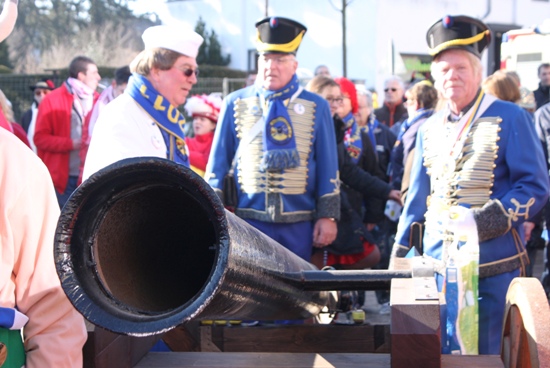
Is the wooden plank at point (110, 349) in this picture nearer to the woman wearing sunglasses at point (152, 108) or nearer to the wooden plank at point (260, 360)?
the wooden plank at point (260, 360)

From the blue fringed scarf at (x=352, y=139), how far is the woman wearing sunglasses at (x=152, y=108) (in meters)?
2.59

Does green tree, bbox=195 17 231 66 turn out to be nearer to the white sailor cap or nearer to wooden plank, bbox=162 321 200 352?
the white sailor cap

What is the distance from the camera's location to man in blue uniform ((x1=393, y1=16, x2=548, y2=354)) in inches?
151

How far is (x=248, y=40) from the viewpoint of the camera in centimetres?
3038

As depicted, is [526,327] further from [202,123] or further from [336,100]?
[202,123]

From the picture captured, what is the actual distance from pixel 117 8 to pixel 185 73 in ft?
103

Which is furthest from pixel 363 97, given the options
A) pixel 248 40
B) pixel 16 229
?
pixel 248 40

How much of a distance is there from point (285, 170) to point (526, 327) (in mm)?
2692

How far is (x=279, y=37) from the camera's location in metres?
5.11

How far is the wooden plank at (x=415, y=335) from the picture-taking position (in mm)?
2336

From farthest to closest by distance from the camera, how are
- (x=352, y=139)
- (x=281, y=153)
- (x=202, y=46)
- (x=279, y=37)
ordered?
(x=202, y=46), (x=352, y=139), (x=279, y=37), (x=281, y=153)

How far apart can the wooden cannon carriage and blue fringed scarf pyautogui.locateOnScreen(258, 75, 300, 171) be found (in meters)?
1.96

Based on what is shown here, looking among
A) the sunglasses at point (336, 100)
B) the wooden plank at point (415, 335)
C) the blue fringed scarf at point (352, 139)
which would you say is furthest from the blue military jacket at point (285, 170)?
the wooden plank at point (415, 335)

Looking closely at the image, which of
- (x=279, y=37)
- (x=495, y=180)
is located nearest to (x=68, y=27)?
(x=279, y=37)
